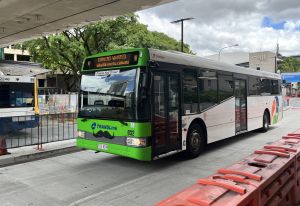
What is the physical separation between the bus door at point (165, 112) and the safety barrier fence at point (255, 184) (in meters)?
3.02

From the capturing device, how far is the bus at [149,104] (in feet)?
23.5

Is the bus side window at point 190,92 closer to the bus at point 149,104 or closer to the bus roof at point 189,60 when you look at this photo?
the bus at point 149,104

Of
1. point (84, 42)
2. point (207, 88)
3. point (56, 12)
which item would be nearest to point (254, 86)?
point (207, 88)

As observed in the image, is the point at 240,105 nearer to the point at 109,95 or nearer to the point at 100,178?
the point at 109,95

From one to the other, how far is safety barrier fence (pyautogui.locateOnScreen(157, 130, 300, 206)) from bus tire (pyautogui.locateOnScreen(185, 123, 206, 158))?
366 cm

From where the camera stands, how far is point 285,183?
13.7 feet

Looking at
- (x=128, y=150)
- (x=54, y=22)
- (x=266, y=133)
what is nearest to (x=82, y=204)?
(x=128, y=150)

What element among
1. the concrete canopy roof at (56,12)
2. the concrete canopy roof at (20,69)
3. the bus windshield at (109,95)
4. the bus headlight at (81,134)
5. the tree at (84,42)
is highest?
the tree at (84,42)

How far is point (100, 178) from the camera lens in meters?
7.18

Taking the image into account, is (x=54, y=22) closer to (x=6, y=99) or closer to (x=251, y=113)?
(x=6, y=99)

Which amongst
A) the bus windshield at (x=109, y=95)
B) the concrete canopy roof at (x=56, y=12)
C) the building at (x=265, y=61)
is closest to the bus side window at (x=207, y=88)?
the concrete canopy roof at (x=56, y=12)

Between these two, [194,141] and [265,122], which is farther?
[265,122]

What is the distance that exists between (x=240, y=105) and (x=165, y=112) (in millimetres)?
4977

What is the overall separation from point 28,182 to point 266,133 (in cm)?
1057
